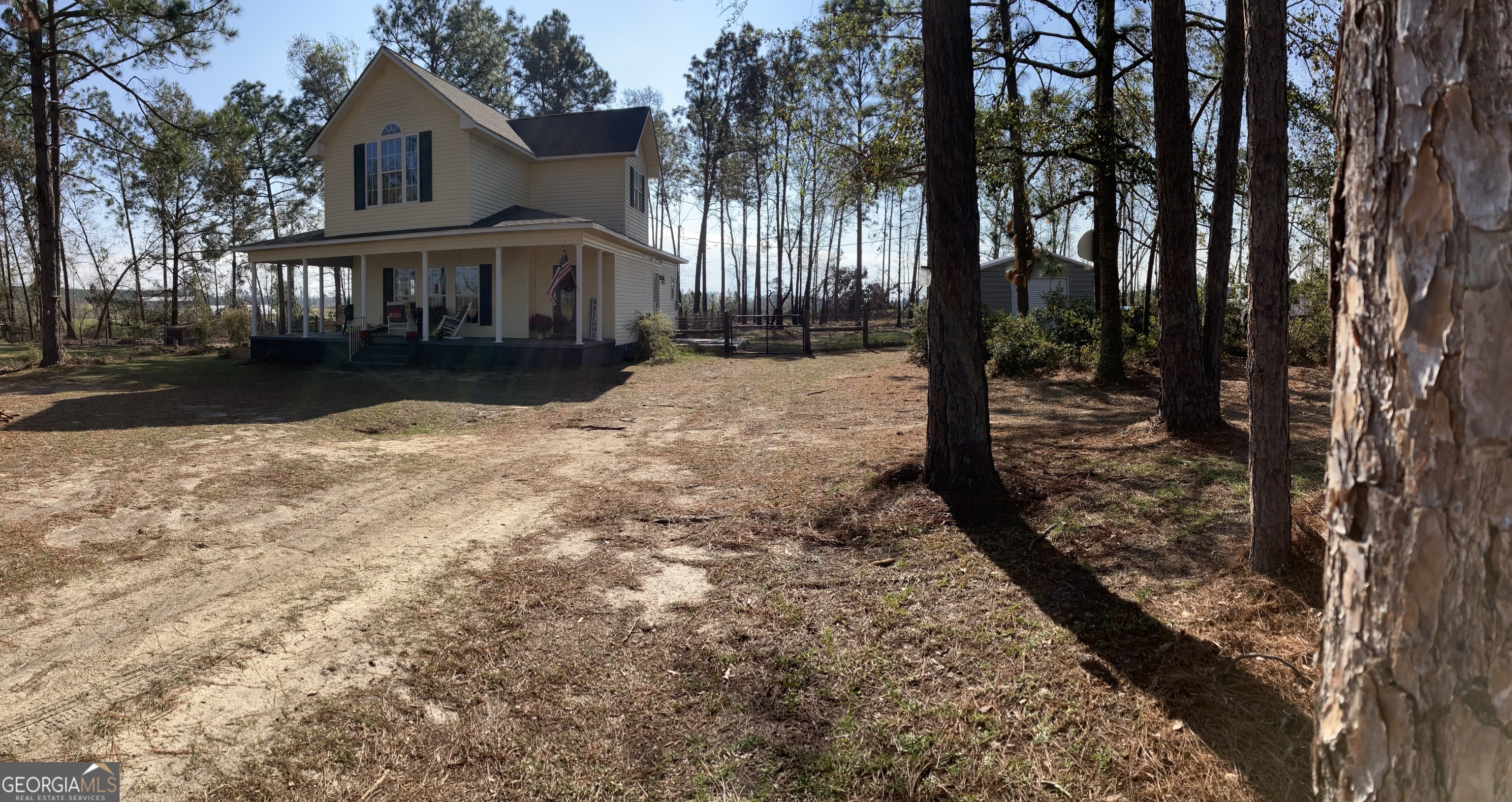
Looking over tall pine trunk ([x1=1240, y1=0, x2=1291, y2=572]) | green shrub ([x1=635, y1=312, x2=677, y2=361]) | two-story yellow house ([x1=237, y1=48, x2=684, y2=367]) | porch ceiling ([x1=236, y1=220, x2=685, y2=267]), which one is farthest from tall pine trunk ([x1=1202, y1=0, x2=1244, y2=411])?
green shrub ([x1=635, y1=312, x2=677, y2=361])

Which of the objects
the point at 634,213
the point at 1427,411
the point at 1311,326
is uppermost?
the point at 634,213

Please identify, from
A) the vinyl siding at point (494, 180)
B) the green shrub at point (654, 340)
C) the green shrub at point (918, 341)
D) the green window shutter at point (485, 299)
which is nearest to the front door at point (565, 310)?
the green window shutter at point (485, 299)

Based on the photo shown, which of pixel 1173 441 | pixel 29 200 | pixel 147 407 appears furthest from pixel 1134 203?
pixel 29 200

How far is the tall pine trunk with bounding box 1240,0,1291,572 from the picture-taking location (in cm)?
351

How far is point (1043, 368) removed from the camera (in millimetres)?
13469

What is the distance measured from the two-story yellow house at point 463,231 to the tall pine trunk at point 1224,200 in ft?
39.7

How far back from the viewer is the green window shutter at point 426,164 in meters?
18.7

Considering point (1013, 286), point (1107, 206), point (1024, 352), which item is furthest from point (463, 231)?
point (1013, 286)

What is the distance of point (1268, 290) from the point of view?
150 inches

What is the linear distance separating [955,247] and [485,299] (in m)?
16.0

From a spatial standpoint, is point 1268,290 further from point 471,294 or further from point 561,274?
point 471,294

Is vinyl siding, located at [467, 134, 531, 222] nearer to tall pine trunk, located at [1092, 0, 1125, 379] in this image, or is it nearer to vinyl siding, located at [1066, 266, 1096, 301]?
tall pine trunk, located at [1092, 0, 1125, 379]

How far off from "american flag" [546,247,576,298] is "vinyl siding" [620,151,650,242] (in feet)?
8.88

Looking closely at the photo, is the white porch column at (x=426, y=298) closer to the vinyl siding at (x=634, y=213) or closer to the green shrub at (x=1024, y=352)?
the vinyl siding at (x=634, y=213)
